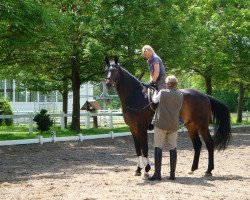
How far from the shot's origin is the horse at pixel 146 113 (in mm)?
9766

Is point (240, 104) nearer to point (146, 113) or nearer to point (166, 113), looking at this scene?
point (146, 113)

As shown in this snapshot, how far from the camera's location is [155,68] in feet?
31.8

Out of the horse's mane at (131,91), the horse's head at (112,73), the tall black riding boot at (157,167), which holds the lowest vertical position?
the tall black riding boot at (157,167)

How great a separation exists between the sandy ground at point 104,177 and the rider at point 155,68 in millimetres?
1906

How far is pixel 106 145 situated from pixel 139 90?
9003mm

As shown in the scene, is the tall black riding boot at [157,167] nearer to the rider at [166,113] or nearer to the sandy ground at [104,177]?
the rider at [166,113]

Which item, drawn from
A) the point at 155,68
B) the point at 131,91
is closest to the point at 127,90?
the point at 131,91

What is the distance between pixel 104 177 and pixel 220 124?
3.12 metres

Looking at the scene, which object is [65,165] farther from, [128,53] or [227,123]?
[128,53]

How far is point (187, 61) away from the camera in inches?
969

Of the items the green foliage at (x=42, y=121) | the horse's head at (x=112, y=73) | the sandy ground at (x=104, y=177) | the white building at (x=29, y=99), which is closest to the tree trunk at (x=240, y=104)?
the white building at (x=29, y=99)

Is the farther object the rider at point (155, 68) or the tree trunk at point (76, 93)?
the tree trunk at point (76, 93)

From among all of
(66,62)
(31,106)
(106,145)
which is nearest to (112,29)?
(66,62)

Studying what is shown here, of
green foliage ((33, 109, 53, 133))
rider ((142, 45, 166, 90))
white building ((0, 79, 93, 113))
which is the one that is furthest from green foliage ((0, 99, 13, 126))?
rider ((142, 45, 166, 90))
